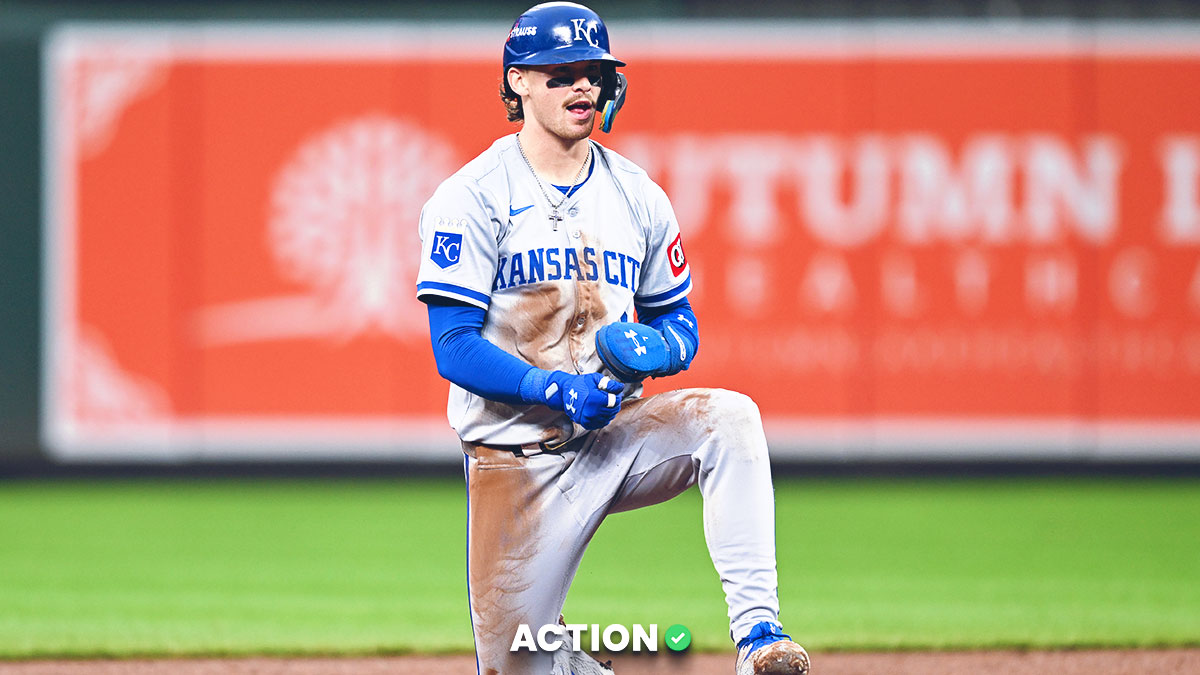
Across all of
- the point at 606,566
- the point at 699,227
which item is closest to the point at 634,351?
the point at 606,566

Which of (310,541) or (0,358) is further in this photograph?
(0,358)

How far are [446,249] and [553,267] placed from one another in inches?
10.6

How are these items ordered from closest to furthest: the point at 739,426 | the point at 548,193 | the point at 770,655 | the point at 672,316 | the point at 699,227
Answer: the point at 770,655 < the point at 739,426 < the point at 548,193 < the point at 672,316 < the point at 699,227

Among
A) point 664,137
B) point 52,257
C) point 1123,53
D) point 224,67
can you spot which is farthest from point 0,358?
point 1123,53

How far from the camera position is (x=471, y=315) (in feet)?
11.8

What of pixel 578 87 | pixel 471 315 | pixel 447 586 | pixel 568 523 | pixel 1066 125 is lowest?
pixel 447 586

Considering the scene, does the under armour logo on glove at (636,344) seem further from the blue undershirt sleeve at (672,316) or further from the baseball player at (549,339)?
the blue undershirt sleeve at (672,316)

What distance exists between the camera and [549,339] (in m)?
3.70

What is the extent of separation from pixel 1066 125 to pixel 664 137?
2.67m

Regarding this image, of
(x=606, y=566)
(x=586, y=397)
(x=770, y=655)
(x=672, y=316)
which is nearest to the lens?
(x=770, y=655)

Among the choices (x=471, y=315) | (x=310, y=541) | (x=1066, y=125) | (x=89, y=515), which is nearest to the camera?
(x=471, y=315)

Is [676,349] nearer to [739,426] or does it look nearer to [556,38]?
[739,426]

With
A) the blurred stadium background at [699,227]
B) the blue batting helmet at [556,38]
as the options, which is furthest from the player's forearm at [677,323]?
the blurred stadium background at [699,227]

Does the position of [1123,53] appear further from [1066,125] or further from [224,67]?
[224,67]
